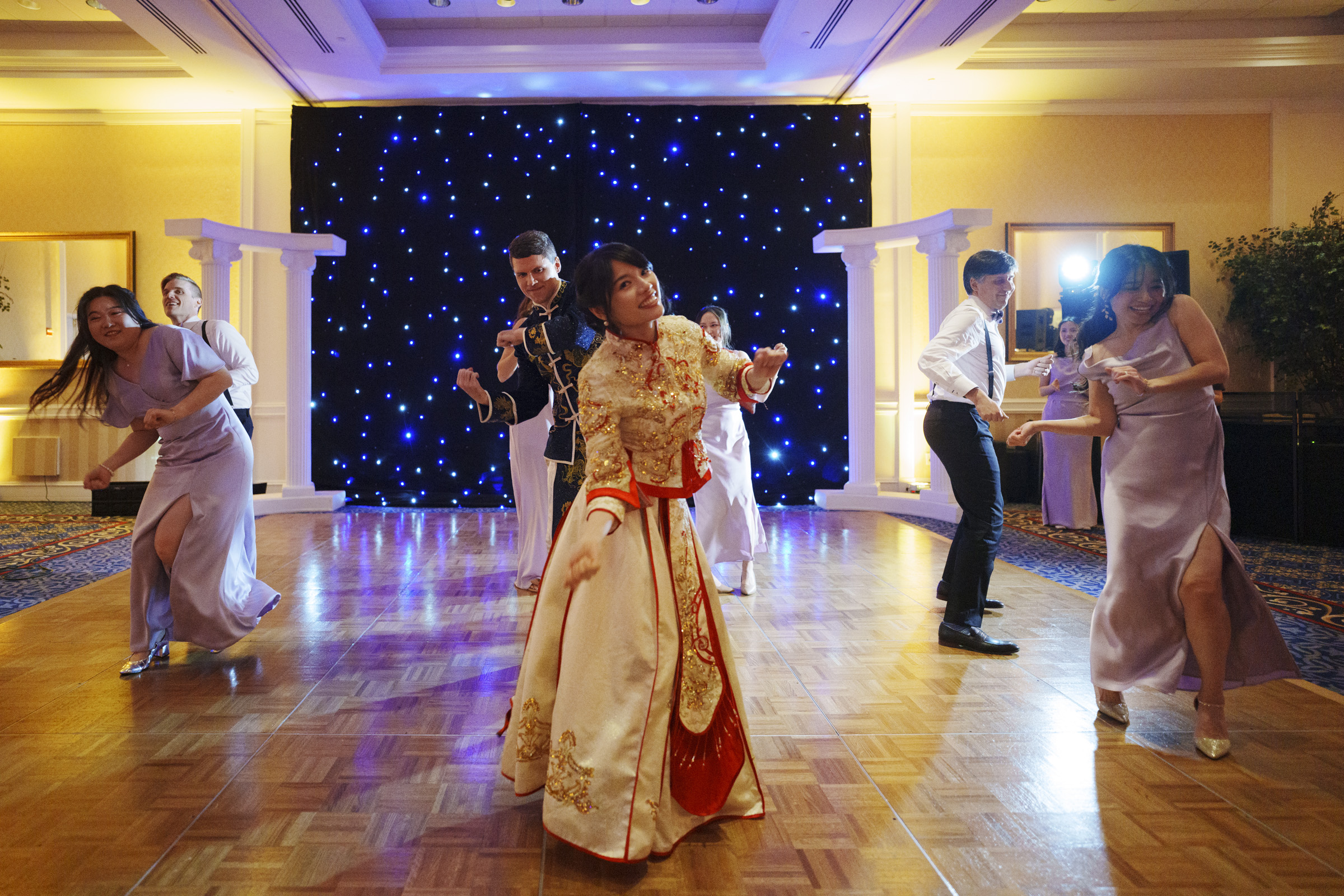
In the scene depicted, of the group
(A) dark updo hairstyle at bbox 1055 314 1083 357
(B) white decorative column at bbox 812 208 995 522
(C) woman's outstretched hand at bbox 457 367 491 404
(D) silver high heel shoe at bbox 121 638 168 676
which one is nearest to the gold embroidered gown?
(C) woman's outstretched hand at bbox 457 367 491 404

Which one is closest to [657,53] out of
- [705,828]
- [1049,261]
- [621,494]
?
[1049,261]

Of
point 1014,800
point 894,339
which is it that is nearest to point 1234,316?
point 894,339

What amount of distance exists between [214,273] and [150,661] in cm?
487

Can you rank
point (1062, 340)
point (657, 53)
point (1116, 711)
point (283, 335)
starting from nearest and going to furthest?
point (1116, 711) → point (1062, 340) → point (657, 53) → point (283, 335)

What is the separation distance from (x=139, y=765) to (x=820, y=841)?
5.86 ft

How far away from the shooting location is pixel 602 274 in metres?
1.82

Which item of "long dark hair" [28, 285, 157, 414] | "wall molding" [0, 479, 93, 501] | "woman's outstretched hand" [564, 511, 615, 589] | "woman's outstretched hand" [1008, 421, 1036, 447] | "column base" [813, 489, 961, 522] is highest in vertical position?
"long dark hair" [28, 285, 157, 414]

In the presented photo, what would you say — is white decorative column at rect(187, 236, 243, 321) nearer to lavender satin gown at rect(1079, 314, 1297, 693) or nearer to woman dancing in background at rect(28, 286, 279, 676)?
woman dancing in background at rect(28, 286, 279, 676)

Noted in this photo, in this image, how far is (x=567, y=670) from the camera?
1.79m

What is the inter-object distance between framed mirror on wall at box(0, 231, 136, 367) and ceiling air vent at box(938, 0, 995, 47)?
7639 mm

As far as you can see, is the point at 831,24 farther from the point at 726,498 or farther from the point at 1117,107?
the point at 726,498

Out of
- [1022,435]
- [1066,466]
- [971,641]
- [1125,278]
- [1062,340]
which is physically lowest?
[971,641]

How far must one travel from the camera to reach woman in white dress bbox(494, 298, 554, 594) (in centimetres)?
445

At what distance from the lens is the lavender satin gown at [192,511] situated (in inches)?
122
